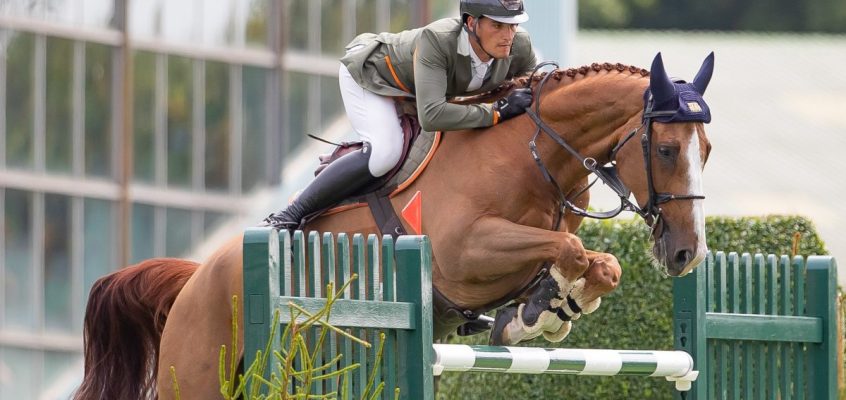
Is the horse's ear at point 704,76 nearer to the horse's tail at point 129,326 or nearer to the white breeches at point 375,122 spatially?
the white breeches at point 375,122

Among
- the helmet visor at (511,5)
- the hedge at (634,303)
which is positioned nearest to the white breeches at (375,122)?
the helmet visor at (511,5)

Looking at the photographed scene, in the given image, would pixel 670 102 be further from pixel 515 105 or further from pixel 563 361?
pixel 563 361

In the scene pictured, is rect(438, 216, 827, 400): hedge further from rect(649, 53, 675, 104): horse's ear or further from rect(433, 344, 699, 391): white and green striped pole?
rect(649, 53, 675, 104): horse's ear

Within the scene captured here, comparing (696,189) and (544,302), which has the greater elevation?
(696,189)

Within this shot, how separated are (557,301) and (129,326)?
2106mm

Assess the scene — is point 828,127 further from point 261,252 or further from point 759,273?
point 261,252

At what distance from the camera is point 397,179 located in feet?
18.8

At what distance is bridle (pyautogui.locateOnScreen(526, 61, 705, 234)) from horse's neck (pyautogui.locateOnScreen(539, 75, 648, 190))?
30 millimetres

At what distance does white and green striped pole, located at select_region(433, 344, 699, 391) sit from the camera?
4.55 m

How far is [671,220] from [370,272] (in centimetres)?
128

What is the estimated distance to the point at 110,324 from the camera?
6.53 meters

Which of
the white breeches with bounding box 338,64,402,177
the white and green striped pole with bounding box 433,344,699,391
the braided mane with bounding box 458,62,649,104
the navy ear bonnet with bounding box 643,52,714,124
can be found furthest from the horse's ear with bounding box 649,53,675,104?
the white breeches with bounding box 338,64,402,177

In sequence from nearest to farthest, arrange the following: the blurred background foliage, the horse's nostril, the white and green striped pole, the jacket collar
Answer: the white and green striped pole
the horse's nostril
the jacket collar
the blurred background foliage

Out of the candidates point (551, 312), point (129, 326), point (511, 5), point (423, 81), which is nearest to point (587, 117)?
point (511, 5)
